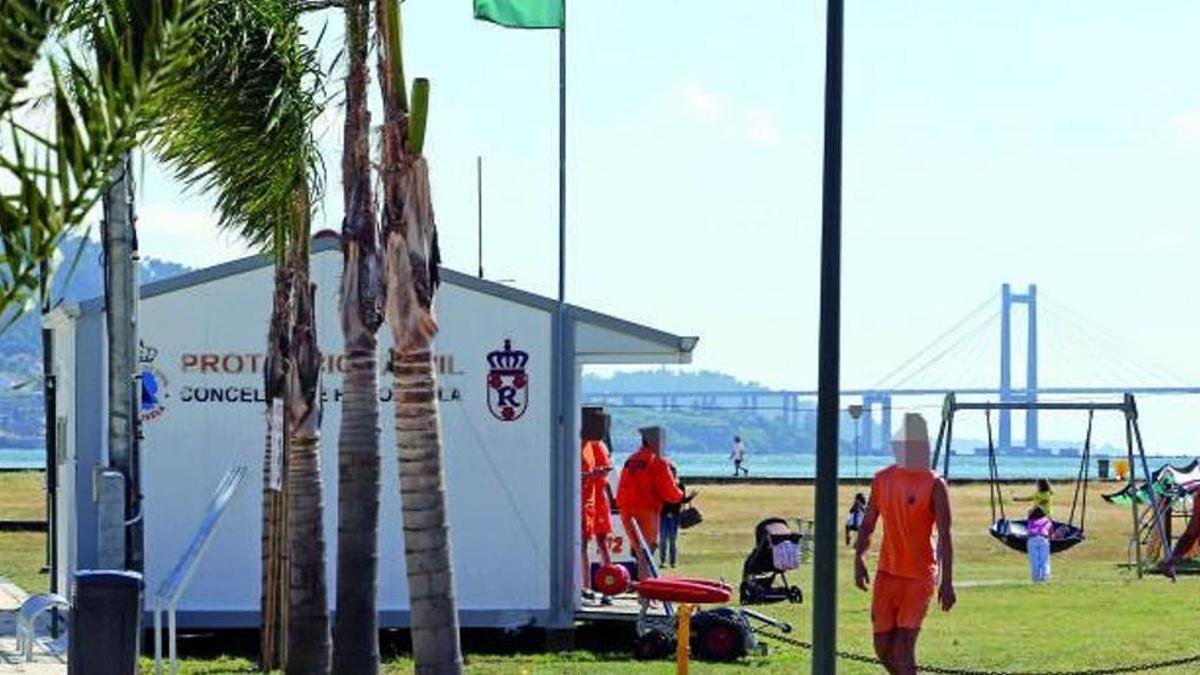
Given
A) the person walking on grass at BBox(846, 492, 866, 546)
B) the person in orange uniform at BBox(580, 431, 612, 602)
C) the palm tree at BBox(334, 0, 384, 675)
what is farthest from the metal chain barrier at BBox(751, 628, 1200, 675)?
the person walking on grass at BBox(846, 492, 866, 546)

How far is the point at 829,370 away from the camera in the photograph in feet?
42.7

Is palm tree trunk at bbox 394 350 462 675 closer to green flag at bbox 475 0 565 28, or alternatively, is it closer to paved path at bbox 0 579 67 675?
paved path at bbox 0 579 67 675

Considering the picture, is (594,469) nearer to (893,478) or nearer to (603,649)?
(603,649)

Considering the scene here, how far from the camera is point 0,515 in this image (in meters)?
48.6

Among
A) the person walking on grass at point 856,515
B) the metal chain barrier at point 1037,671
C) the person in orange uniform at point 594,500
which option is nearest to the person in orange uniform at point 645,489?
the person in orange uniform at point 594,500

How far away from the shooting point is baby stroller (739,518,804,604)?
84.0 feet

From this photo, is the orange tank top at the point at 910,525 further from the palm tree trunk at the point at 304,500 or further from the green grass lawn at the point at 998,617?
the palm tree trunk at the point at 304,500

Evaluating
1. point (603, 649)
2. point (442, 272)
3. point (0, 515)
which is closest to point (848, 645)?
point (603, 649)

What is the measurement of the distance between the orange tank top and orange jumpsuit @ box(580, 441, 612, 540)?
7.76 metres

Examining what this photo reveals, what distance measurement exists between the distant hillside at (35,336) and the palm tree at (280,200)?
1.04 meters

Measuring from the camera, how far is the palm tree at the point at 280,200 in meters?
16.3

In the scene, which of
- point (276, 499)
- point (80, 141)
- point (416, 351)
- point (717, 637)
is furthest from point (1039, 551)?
point (80, 141)

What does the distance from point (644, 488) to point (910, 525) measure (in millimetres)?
8517

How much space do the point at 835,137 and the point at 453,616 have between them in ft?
12.0
